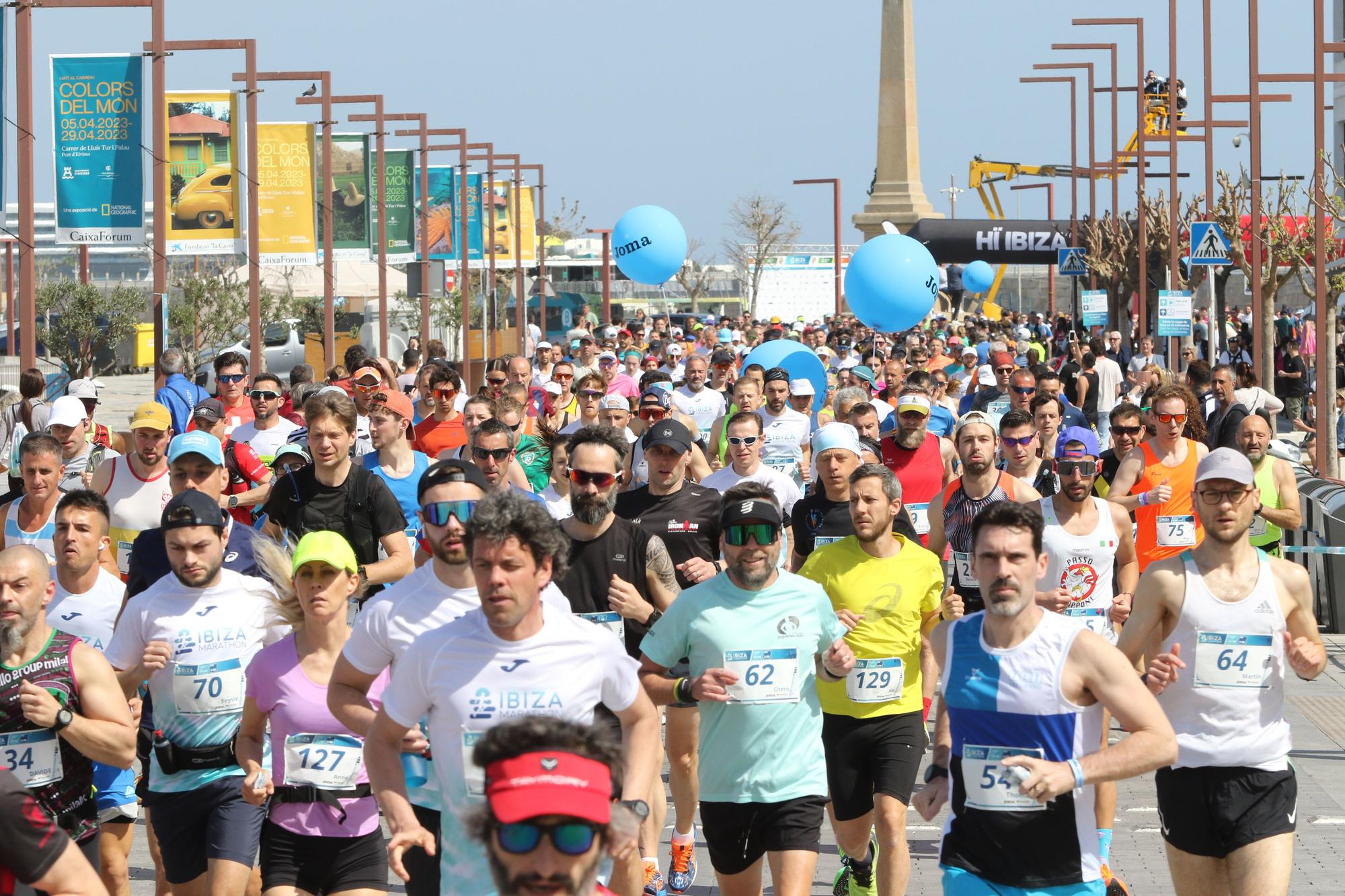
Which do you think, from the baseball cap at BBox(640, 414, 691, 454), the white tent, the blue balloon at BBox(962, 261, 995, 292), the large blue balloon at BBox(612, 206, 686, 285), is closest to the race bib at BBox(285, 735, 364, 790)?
the baseball cap at BBox(640, 414, 691, 454)

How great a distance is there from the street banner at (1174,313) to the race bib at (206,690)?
21978 millimetres

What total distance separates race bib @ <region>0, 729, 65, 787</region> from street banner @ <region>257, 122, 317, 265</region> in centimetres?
2458

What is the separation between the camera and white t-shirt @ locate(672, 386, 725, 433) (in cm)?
1584

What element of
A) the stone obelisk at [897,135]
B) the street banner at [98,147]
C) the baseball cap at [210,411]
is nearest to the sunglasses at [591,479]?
the baseball cap at [210,411]

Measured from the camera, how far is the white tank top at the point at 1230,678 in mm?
6090

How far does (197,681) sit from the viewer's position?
253 inches

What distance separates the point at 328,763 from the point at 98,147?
616 inches

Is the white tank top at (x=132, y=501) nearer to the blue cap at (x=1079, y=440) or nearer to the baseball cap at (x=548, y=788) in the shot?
the blue cap at (x=1079, y=440)

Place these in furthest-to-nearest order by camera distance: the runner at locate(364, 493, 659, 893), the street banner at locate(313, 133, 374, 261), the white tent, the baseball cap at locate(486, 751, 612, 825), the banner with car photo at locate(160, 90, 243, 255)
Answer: the white tent < the street banner at locate(313, 133, 374, 261) < the banner with car photo at locate(160, 90, 243, 255) < the runner at locate(364, 493, 659, 893) < the baseball cap at locate(486, 751, 612, 825)

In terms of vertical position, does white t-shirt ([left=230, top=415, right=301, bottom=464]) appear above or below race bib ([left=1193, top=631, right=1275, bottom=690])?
above

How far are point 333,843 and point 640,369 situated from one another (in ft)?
59.9

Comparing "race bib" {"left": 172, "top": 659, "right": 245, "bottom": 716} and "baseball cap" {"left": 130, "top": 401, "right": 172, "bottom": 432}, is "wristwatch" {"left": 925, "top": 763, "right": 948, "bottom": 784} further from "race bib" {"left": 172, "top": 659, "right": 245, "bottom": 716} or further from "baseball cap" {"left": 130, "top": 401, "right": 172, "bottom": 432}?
"baseball cap" {"left": 130, "top": 401, "right": 172, "bottom": 432}

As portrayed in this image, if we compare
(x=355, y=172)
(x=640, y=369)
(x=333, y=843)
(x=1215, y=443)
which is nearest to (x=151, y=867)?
(x=333, y=843)

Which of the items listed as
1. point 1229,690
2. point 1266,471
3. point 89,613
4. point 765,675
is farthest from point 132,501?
point 1266,471
